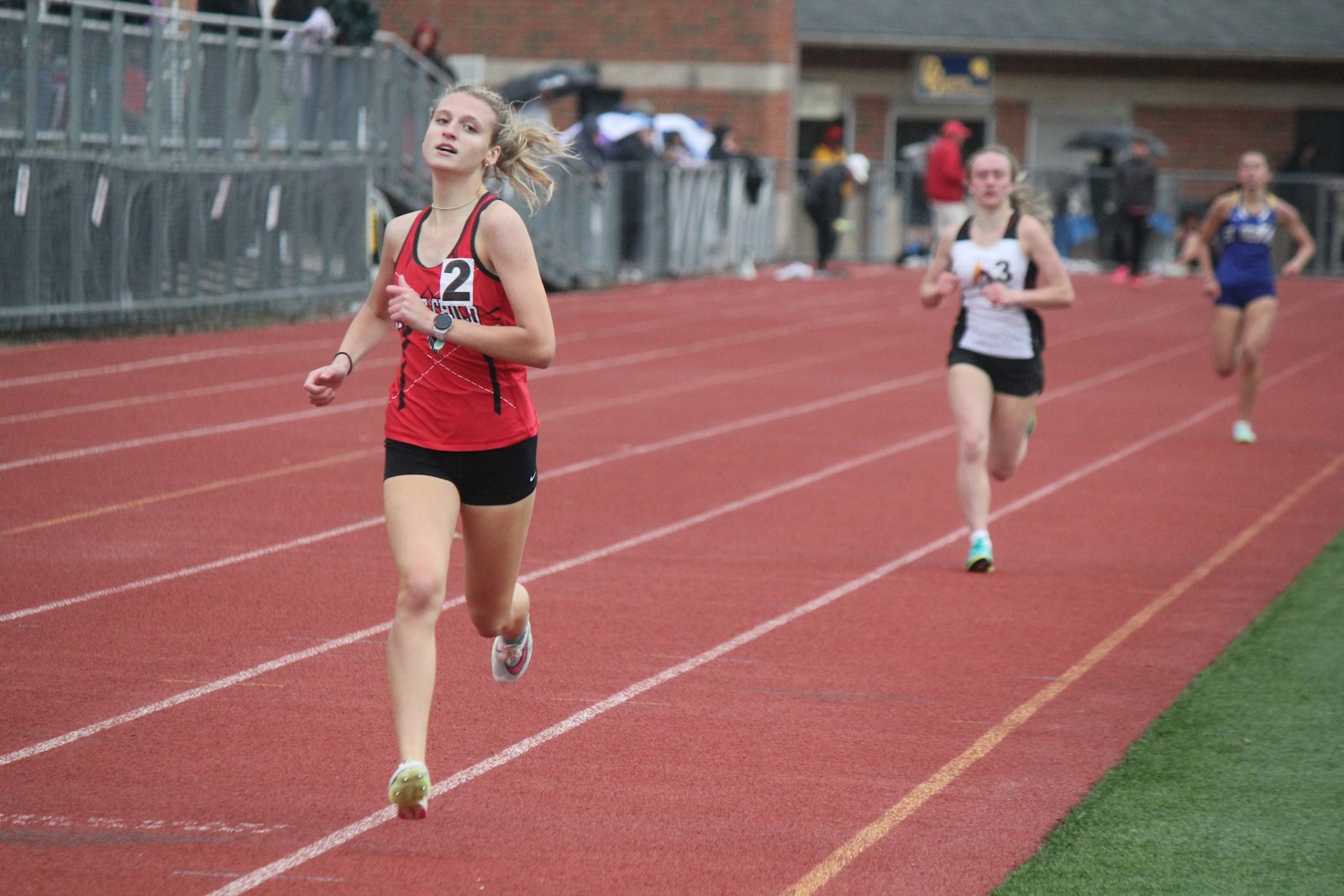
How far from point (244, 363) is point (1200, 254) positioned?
24.9ft

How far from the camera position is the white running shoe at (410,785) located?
15.6 feet

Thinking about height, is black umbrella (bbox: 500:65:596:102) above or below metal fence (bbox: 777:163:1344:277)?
above

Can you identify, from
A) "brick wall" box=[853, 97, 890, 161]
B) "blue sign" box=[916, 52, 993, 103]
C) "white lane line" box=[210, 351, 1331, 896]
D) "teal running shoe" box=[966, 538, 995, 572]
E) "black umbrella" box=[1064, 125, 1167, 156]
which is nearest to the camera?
"white lane line" box=[210, 351, 1331, 896]

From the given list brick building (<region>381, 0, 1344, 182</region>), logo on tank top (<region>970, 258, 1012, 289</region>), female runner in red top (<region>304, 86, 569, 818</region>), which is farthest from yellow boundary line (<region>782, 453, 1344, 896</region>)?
brick building (<region>381, 0, 1344, 182</region>)

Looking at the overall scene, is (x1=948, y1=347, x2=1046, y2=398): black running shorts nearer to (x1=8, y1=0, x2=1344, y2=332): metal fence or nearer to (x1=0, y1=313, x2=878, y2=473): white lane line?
(x1=0, y1=313, x2=878, y2=473): white lane line

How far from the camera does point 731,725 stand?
6.07 meters

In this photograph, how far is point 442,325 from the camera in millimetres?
4887

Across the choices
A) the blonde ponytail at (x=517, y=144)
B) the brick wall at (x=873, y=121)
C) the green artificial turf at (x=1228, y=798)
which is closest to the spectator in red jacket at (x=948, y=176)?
the brick wall at (x=873, y=121)

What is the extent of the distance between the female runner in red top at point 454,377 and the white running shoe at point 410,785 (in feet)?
0.09

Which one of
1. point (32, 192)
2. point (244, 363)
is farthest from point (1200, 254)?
point (32, 192)

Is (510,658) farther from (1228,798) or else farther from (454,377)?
(1228,798)

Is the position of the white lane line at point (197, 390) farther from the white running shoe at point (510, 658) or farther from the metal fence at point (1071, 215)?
the metal fence at point (1071, 215)

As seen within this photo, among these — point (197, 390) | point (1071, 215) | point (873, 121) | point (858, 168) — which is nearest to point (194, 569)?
point (197, 390)

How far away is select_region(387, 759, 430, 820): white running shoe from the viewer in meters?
4.75
